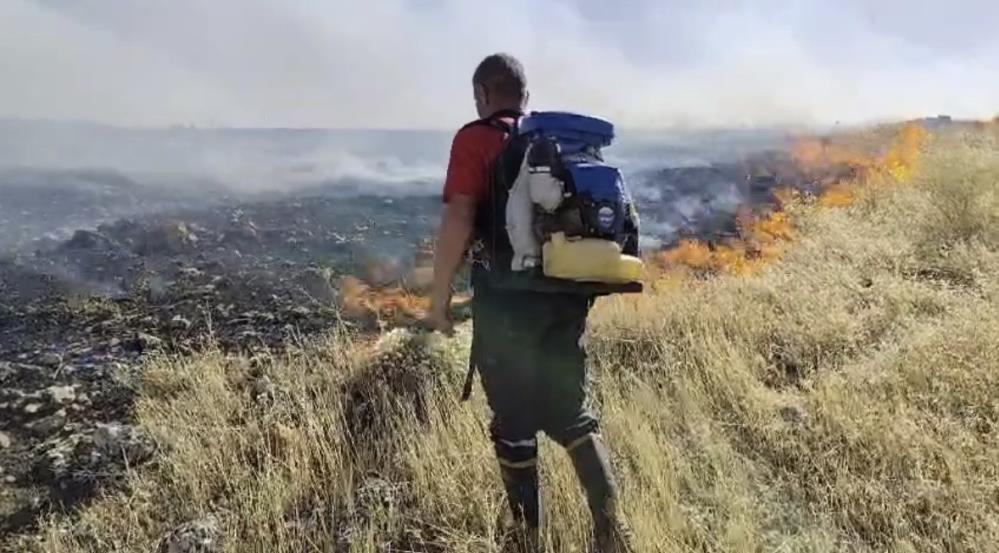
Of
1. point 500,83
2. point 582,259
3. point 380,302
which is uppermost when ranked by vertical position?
point 500,83

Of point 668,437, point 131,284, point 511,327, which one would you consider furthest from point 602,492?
point 131,284

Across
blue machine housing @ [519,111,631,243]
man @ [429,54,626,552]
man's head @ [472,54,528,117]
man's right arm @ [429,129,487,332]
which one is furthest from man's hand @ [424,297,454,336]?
man's head @ [472,54,528,117]

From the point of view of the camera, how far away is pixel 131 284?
7.98 meters

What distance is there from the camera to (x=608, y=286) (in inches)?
100

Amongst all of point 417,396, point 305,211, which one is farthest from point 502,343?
point 305,211

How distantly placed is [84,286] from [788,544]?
730cm

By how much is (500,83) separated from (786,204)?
Result: 9.01 meters

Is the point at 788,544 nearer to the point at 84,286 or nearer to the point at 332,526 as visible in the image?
Result: the point at 332,526

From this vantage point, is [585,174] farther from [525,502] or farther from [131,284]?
[131,284]

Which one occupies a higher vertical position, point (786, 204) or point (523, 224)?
point (523, 224)

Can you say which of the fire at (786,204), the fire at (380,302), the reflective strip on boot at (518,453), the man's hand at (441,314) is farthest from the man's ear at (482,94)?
the fire at (786,204)

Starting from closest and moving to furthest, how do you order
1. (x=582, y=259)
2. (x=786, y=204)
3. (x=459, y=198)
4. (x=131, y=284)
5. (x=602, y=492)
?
(x=582, y=259)
(x=459, y=198)
(x=602, y=492)
(x=131, y=284)
(x=786, y=204)

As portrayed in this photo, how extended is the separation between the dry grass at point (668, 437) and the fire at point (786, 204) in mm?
2304

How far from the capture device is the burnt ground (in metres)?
4.22
